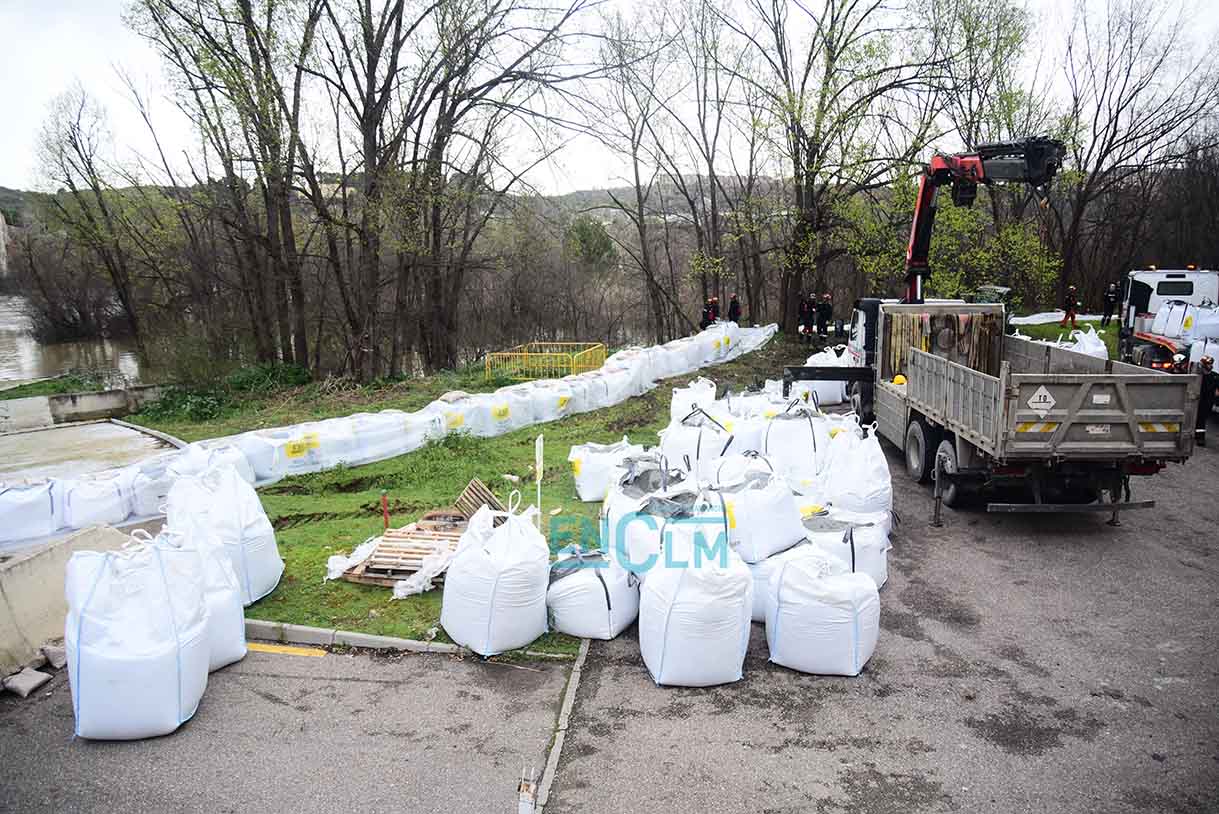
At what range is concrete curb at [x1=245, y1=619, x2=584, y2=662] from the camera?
17.3 feet

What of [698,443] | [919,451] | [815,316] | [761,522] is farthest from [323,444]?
[815,316]

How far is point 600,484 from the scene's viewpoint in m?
8.54

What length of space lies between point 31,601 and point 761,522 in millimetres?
5422

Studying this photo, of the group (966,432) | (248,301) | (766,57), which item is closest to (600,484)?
(966,432)

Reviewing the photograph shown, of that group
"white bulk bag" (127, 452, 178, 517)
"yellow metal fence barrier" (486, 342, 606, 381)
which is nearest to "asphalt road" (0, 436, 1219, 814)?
"white bulk bag" (127, 452, 178, 517)

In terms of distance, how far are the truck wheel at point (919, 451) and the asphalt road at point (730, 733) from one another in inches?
125

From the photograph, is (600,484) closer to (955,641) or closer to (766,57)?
(955,641)

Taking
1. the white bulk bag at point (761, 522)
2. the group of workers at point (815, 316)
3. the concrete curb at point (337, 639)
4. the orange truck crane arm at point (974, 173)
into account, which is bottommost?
the concrete curb at point (337, 639)

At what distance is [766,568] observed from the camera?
A: 18.1 ft

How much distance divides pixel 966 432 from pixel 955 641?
2858 millimetres

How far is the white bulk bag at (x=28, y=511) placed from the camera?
766cm

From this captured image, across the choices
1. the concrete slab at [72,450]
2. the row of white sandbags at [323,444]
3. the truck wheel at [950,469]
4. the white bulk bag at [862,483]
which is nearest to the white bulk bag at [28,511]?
the row of white sandbags at [323,444]

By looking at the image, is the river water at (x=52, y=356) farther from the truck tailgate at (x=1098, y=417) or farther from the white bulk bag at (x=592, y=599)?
the truck tailgate at (x=1098, y=417)

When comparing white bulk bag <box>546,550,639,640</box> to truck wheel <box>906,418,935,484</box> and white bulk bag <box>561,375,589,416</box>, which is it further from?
white bulk bag <box>561,375,589,416</box>
